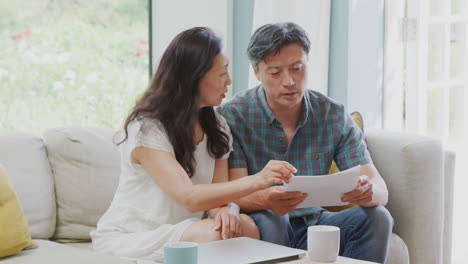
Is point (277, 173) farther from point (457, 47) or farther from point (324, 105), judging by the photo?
point (457, 47)

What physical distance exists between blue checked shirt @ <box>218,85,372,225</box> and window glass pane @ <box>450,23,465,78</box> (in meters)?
1.35

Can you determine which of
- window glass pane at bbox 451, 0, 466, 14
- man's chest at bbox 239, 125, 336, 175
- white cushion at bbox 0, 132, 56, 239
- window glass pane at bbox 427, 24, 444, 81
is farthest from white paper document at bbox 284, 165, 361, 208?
window glass pane at bbox 451, 0, 466, 14

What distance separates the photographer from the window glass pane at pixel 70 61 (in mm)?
3875

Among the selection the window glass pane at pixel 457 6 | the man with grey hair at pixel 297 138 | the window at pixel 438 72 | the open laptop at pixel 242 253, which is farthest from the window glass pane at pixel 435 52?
the open laptop at pixel 242 253

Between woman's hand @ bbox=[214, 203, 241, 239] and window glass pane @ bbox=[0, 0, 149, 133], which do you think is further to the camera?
window glass pane @ bbox=[0, 0, 149, 133]

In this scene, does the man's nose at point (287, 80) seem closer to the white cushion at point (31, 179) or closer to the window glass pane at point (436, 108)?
the white cushion at point (31, 179)

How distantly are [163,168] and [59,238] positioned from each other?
62 cm

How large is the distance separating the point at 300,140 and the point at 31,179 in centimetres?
90

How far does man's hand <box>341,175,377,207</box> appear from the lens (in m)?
2.02

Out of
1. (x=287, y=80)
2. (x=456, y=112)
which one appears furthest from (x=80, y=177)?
(x=456, y=112)

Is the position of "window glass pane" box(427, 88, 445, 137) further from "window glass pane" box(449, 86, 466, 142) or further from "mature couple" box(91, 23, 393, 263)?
"mature couple" box(91, 23, 393, 263)

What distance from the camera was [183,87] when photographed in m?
2.04

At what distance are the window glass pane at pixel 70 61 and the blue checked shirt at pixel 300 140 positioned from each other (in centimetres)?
166

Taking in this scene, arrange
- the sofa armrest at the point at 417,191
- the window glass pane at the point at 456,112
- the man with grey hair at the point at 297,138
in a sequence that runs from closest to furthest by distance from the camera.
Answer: the man with grey hair at the point at 297,138
the sofa armrest at the point at 417,191
the window glass pane at the point at 456,112
